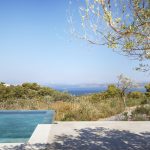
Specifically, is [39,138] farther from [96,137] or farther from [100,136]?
[100,136]

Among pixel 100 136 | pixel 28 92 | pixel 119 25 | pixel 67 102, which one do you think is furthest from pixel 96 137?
pixel 28 92

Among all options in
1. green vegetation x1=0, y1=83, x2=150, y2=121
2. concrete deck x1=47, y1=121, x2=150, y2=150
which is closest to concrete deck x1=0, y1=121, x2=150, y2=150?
concrete deck x1=47, y1=121, x2=150, y2=150

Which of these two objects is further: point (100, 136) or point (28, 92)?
point (28, 92)

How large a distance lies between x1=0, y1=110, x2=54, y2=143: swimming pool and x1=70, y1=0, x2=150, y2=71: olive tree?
7159 millimetres

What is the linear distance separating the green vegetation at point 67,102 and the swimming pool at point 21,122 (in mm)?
785

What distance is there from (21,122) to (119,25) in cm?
1098

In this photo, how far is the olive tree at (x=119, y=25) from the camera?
5.39 meters

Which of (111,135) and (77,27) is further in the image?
(111,135)

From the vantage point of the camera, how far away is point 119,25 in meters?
5.50

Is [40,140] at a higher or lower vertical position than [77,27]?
lower

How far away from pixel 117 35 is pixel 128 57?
490 mm

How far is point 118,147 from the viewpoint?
8648 mm

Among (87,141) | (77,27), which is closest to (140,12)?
(77,27)

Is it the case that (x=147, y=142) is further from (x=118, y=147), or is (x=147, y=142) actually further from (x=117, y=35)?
(x=117, y=35)
